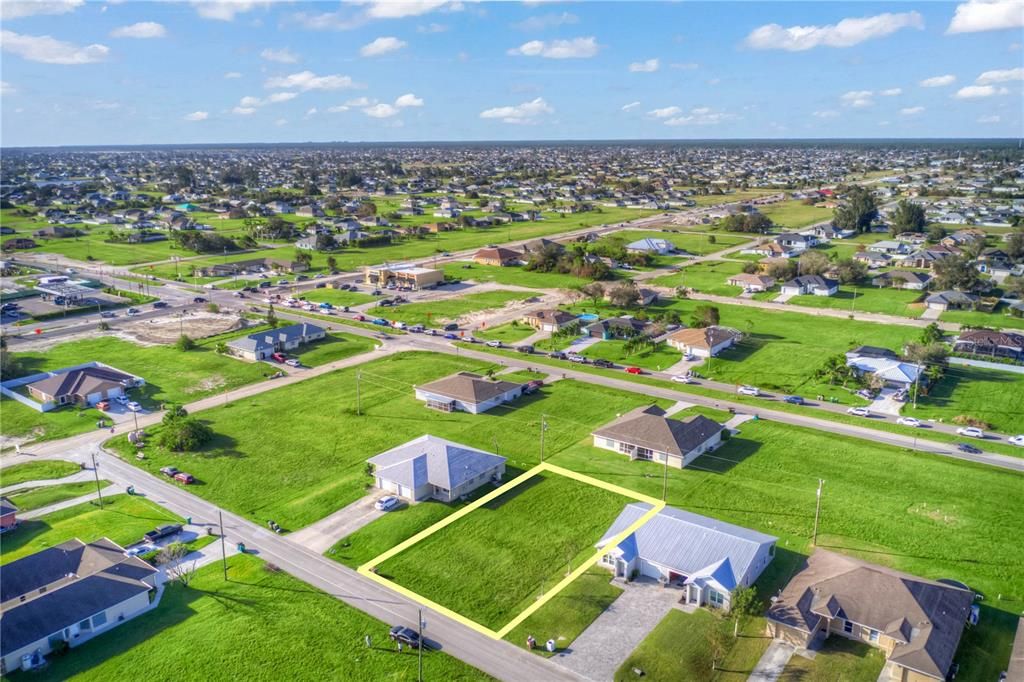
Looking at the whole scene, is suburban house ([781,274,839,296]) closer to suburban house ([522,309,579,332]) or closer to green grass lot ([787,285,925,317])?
green grass lot ([787,285,925,317])

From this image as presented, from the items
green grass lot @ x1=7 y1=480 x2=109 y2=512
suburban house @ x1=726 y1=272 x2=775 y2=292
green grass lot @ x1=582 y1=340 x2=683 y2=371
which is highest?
suburban house @ x1=726 y1=272 x2=775 y2=292

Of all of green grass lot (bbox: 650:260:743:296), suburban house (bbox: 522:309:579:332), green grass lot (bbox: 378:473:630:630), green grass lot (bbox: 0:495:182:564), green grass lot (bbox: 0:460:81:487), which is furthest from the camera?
green grass lot (bbox: 650:260:743:296)

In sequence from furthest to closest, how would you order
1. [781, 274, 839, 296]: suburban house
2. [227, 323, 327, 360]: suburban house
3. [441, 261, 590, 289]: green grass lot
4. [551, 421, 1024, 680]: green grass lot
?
[441, 261, 590, 289]: green grass lot, [781, 274, 839, 296]: suburban house, [227, 323, 327, 360]: suburban house, [551, 421, 1024, 680]: green grass lot

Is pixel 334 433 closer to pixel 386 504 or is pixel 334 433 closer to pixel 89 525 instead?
pixel 386 504

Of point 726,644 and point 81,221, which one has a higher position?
point 81,221

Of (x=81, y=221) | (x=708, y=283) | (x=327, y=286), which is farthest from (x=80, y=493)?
(x=81, y=221)

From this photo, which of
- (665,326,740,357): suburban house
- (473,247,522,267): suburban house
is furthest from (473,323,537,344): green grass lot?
(473,247,522,267): suburban house

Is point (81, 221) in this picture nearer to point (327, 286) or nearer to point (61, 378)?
point (327, 286)

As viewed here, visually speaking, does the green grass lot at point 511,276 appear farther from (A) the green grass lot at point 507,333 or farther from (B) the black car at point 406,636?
(B) the black car at point 406,636
